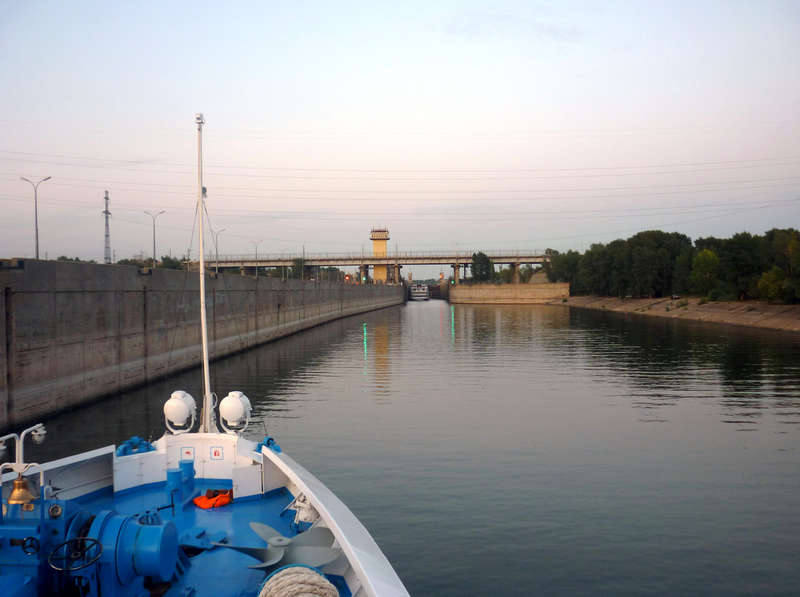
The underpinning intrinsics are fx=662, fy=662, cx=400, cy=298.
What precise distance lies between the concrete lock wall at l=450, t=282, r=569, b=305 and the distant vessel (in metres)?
163

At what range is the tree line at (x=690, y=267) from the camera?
80000mm

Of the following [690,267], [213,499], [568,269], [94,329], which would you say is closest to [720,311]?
[690,267]

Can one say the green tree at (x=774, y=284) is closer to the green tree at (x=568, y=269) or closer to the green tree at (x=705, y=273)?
the green tree at (x=705, y=273)

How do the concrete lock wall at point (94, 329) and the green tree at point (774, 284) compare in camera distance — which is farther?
the green tree at point (774, 284)

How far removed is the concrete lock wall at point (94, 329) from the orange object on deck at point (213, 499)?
15042 mm

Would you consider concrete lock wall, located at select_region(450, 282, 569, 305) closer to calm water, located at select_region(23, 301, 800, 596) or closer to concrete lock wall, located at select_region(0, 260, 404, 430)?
calm water, located at select_region(23, 301, 800, 596)

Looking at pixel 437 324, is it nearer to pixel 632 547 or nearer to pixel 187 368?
pixel 187 368

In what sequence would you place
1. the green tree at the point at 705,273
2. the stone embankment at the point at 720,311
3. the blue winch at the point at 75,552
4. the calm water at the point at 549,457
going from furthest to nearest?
1. the green tree at the point at 705,273
2. the stone embankment at the point at 720,311
3. the calm water at the point at 549,457
4. the blue winch at the point at 75,552

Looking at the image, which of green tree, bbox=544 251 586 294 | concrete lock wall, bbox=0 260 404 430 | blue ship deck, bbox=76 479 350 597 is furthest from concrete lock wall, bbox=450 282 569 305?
blue ship deck, bbox=76 479 350 597

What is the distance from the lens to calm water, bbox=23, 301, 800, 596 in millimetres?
14188

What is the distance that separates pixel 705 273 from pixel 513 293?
7668cm

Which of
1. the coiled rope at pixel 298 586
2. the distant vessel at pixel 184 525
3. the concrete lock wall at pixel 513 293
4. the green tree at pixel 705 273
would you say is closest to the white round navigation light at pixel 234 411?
the distant vessel at pixel 184 525

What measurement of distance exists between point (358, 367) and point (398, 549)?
32.3m

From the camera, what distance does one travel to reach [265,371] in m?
45.5
